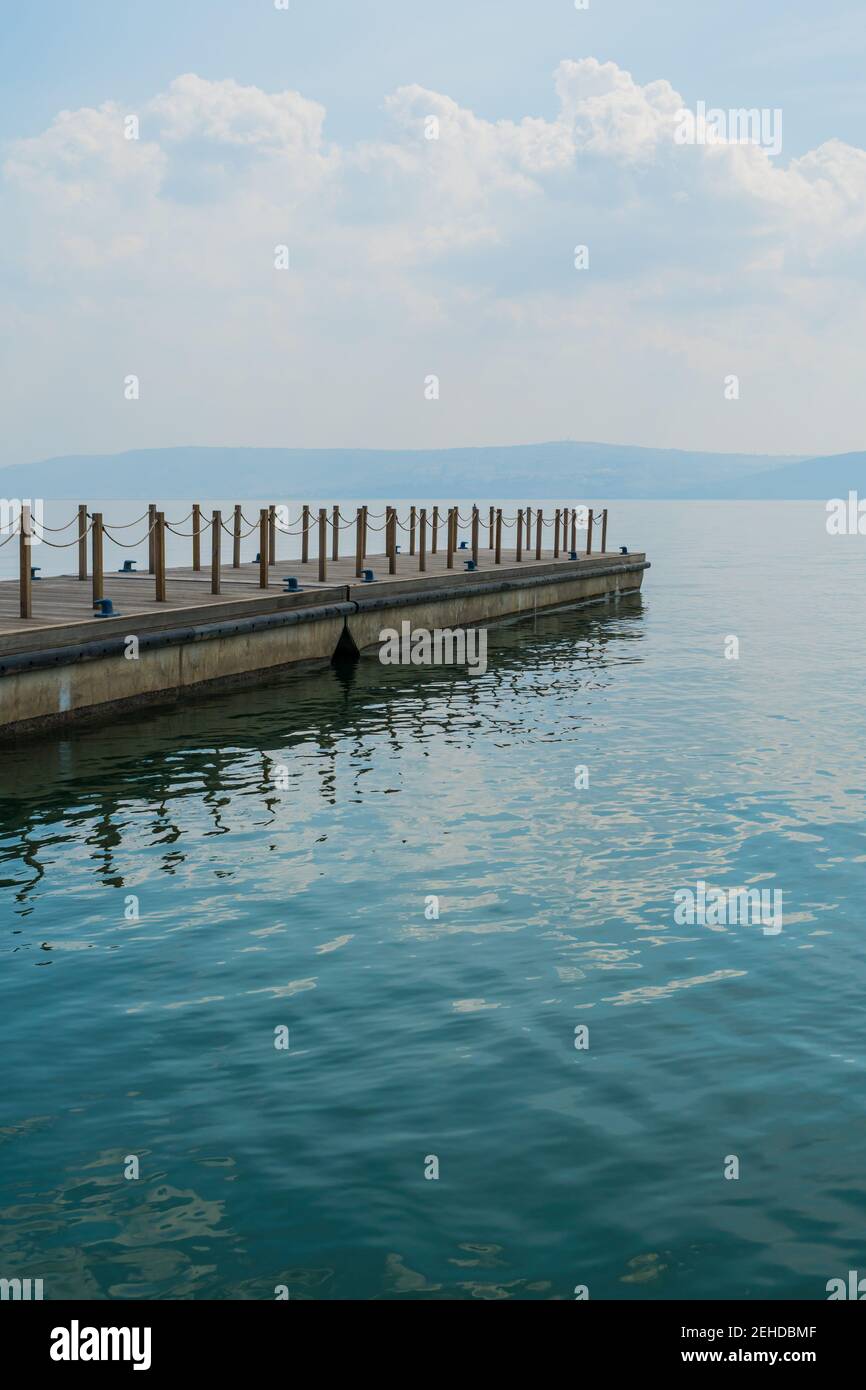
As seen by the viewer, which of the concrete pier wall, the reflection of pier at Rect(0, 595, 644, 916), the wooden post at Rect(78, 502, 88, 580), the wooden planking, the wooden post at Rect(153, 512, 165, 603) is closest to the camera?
the reflection of pier at Rect(0, 595, 644, 916)

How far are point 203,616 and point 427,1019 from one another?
1448 centimetres

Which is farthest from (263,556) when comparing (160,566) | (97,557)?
(97,557)

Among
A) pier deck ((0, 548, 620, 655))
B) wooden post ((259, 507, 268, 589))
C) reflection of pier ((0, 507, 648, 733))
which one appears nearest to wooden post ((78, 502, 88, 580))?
reflection of pier ((0, 507, 648, 733))

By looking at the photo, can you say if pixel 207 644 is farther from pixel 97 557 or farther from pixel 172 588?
pixel 172 588

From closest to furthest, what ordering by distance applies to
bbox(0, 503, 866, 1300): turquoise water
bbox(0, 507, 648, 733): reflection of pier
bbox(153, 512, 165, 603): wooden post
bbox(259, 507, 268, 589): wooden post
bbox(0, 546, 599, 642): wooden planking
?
bbox(0, 503, 866, 1300): turquoise water → bbox(0, 507, 648, 733): reflection of pier → bbox(0, 546, 599, 642): wooden planking → bbox(153, 512, 165, 603): wooden post → bbox(259, 507, 268, 589): wooden post

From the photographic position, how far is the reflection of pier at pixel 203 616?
19203mm

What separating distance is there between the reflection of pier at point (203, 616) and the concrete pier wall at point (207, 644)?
0.07 feet

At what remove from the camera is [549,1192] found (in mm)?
7008

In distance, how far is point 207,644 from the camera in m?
22.9

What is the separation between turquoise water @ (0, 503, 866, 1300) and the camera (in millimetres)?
6590

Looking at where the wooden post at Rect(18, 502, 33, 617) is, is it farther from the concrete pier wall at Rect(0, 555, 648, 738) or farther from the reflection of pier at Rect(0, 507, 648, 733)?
the concrete pier wall at Rect(0, 555, 648, 738)

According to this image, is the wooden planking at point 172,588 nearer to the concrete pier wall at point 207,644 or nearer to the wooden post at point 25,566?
the wooden post at point 25,566

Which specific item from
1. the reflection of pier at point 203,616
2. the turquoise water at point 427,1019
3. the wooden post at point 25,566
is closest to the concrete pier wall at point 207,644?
the reflection of pier at point 203,616

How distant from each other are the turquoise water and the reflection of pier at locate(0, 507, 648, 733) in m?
1.04
